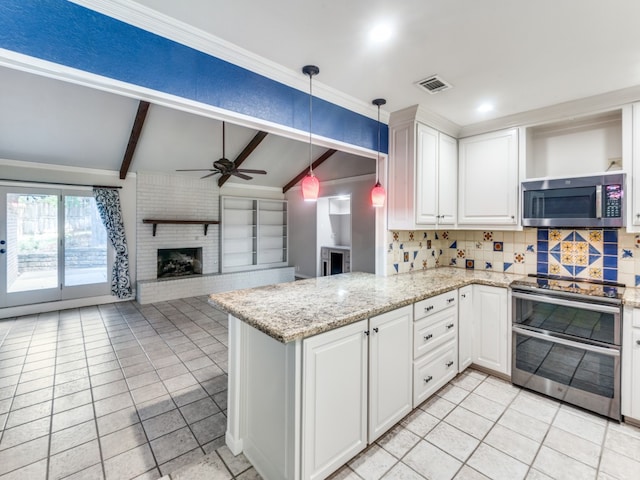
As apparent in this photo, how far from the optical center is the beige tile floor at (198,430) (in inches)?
69.0

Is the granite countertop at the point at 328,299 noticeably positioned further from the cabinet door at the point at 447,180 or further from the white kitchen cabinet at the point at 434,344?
the cabinet door at the point at 447,180

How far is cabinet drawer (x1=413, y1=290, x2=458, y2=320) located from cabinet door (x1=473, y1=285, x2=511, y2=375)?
0.35m

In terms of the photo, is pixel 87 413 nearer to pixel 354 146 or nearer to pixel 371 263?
pixel 354 146

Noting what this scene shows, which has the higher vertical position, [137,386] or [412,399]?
[412,399]

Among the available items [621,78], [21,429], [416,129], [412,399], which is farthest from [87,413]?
[621,78]

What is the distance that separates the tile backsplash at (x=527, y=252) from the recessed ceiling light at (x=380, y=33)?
180 cm

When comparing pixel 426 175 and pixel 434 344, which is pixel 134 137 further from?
pixel 434 344

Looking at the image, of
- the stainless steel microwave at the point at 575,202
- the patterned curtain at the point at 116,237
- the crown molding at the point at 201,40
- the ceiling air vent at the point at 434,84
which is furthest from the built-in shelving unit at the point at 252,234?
the stainless steel microwave at the point at 575,202

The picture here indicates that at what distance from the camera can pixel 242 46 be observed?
189 centimetres

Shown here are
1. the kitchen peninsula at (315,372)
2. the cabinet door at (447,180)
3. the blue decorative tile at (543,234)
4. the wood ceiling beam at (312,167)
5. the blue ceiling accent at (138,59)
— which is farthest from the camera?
the wood ceiling beam at (312,167)

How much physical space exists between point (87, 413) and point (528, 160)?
4411 millimetres

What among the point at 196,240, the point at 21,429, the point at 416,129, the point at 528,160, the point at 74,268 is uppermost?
the point at 416,129

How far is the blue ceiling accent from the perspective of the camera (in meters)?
1.34

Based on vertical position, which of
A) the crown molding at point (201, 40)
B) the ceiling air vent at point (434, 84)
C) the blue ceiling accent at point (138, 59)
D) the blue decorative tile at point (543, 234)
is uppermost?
the ceiling air vent at point (434, 84)
